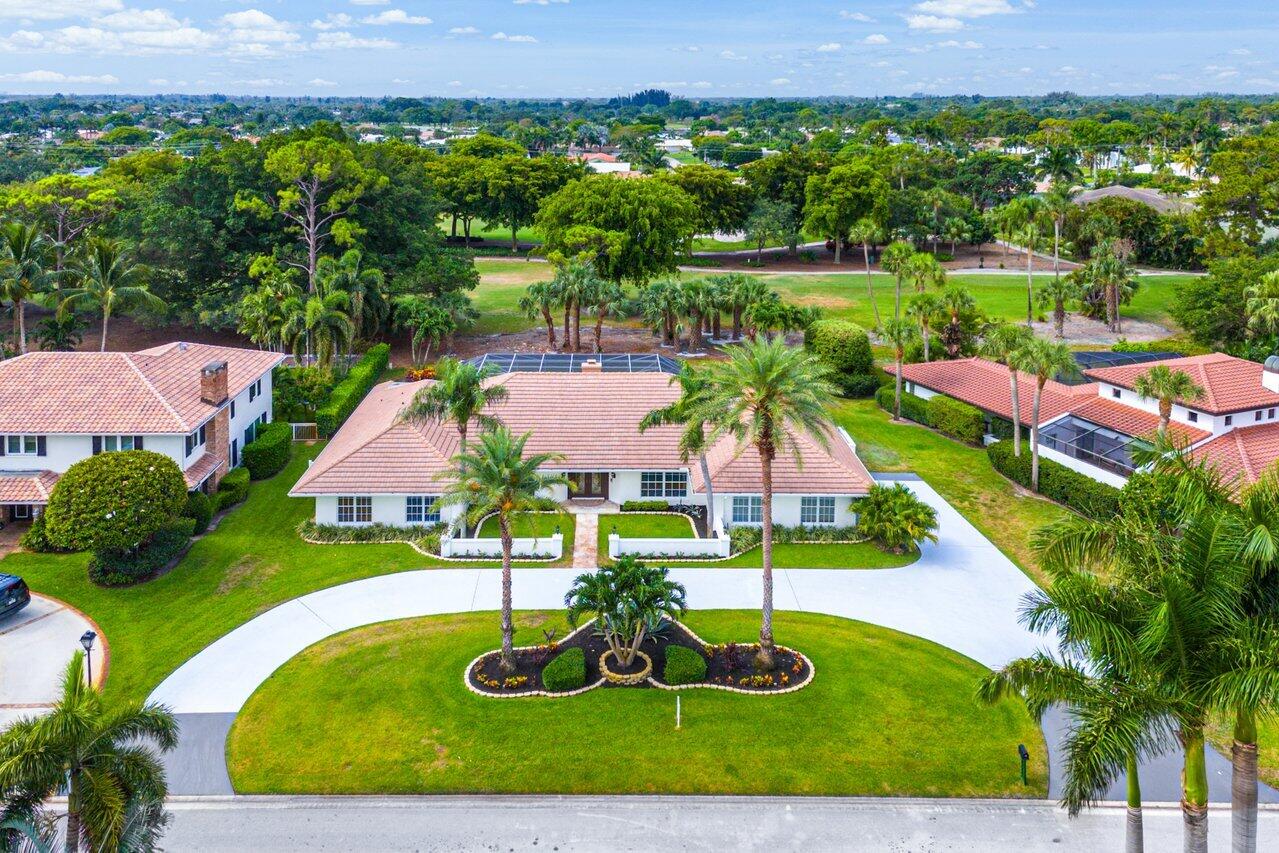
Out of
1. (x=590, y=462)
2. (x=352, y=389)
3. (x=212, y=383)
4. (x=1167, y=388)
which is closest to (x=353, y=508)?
(x=212, y=383)

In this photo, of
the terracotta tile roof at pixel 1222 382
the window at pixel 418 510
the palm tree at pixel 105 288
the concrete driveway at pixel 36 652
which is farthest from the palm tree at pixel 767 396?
the palm tree at pixel 105 288

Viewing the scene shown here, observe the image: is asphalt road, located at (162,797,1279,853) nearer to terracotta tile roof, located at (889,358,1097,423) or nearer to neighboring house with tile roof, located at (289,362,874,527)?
neighboring house with tile roof, located at (289,362,874,527)

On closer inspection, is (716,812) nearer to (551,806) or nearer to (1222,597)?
(551,806)

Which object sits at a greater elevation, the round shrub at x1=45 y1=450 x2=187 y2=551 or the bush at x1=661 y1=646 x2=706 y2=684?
the round shrub at x1=45 y1=450 x2=187 y2=551

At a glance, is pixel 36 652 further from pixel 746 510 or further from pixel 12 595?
pixel 746 510

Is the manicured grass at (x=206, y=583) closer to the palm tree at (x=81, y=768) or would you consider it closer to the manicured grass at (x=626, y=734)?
the manicured grass at (x=626, y=734)

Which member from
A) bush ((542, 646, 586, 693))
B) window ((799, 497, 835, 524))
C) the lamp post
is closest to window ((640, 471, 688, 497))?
window ((799, 497, 835, 524))
